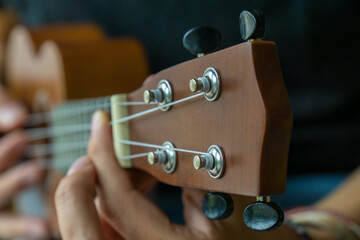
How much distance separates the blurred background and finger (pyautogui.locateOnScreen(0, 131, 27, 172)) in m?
0.30

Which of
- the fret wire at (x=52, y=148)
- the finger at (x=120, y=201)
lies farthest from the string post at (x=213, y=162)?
the fret wire at (x=52, y=148)

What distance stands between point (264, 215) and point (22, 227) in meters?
0.72

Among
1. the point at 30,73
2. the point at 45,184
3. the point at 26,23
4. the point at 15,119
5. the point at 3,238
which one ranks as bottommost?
the point at 3,238

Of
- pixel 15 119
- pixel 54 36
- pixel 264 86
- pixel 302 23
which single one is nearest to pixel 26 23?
pixel 54 36

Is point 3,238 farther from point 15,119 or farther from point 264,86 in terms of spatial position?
point 264,86

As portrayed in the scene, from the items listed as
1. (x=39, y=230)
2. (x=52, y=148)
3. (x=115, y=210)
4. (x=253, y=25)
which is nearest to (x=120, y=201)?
(x=115, y=210)

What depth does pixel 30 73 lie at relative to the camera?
94 cm

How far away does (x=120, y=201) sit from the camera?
428 mm

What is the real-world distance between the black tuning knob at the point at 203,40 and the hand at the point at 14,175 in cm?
60

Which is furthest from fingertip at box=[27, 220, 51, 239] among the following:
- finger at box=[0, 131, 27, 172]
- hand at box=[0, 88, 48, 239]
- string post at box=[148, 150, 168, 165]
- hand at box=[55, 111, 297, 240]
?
string post at box=[148, 150, 168, 165]

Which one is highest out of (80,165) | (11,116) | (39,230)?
(11,116)

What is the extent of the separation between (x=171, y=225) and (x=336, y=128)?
812 mm

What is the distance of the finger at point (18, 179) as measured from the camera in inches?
33.9

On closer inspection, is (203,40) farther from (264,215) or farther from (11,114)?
(11,114)
